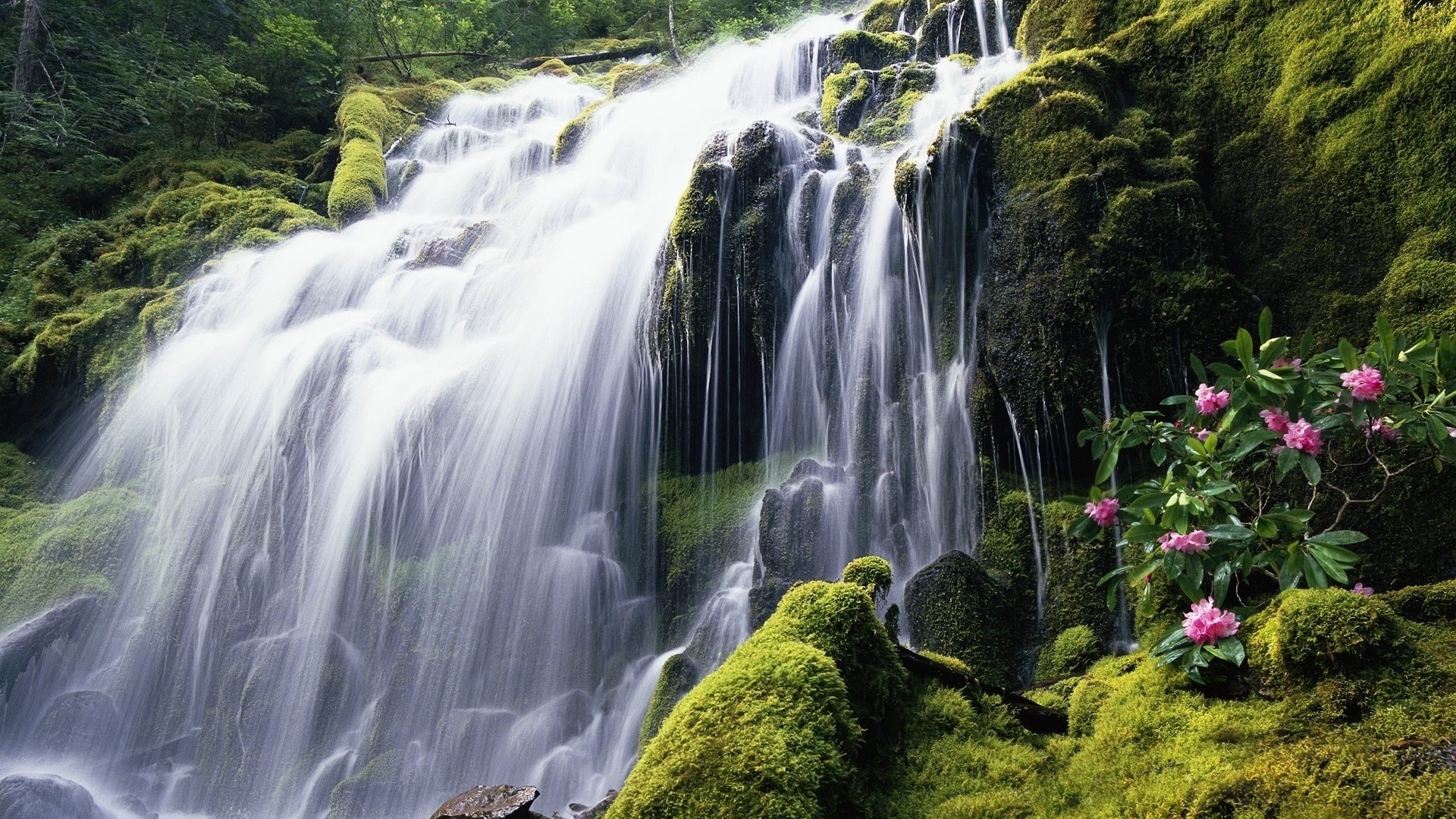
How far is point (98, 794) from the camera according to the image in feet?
26.9

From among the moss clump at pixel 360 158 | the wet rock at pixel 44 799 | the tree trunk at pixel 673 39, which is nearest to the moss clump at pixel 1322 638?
the wet rock at pixel 44 799

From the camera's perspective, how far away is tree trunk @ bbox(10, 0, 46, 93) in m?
16.6

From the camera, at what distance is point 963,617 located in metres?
6.04

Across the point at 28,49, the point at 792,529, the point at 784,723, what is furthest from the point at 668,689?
the point at 28,49

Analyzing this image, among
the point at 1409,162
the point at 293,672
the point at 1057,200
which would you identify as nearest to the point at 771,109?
the point at 1057,200

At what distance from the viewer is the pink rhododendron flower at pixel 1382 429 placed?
11.0 ft

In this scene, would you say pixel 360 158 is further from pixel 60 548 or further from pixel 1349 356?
pixel 1349 356

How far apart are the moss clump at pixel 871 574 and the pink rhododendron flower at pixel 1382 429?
2.18m

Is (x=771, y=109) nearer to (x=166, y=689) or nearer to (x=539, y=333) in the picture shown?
(x=539, y=333)

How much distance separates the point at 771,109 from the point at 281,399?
1075 cm

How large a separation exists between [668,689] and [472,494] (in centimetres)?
418

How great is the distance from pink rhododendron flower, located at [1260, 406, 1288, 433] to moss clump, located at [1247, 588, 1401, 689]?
1027mm

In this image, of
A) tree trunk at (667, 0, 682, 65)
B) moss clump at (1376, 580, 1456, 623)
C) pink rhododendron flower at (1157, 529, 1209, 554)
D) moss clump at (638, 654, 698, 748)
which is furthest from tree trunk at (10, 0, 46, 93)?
moss clump at (1376, 580, 1456, 623)

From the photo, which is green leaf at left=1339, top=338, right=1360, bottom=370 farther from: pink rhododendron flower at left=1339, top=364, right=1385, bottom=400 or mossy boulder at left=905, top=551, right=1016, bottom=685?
mossy boulder at left=905, top=551, right=1016, bottom=685
